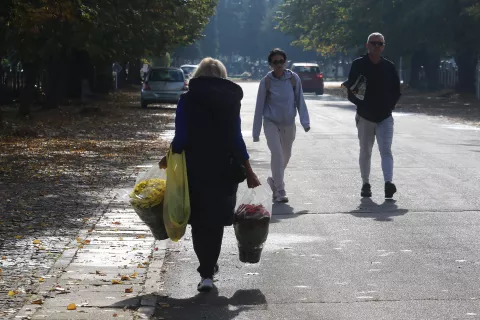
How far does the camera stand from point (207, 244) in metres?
7.66

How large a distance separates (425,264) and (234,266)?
1.43 metres

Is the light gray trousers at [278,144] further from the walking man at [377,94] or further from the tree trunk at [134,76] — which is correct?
the tree trunk at [134,76]

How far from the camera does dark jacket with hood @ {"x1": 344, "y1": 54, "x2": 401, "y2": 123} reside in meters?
12.9

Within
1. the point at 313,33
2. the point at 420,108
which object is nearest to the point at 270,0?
the point at 313,33

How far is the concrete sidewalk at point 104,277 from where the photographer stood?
Answer: 6.73m

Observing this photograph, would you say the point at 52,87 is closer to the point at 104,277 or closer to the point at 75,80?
the point at 75,80

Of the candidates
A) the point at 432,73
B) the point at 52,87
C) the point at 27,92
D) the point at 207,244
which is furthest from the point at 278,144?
the point at 432,73

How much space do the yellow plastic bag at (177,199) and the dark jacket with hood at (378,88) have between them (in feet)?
18.7

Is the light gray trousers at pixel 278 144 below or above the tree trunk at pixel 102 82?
above

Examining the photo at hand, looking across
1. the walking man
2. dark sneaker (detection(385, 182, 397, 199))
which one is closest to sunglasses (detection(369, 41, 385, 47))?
the walking man

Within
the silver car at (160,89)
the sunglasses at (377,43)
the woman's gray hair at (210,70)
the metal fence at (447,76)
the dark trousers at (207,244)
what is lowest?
the metal fence at (447,76)

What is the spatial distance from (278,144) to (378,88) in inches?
53.1

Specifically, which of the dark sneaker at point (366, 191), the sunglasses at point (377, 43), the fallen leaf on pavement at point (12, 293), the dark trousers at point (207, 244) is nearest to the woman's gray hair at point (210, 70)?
Answer: the dark trousers at point (207, 244)

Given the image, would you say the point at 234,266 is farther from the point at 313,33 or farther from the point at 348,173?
the point at 313,33
